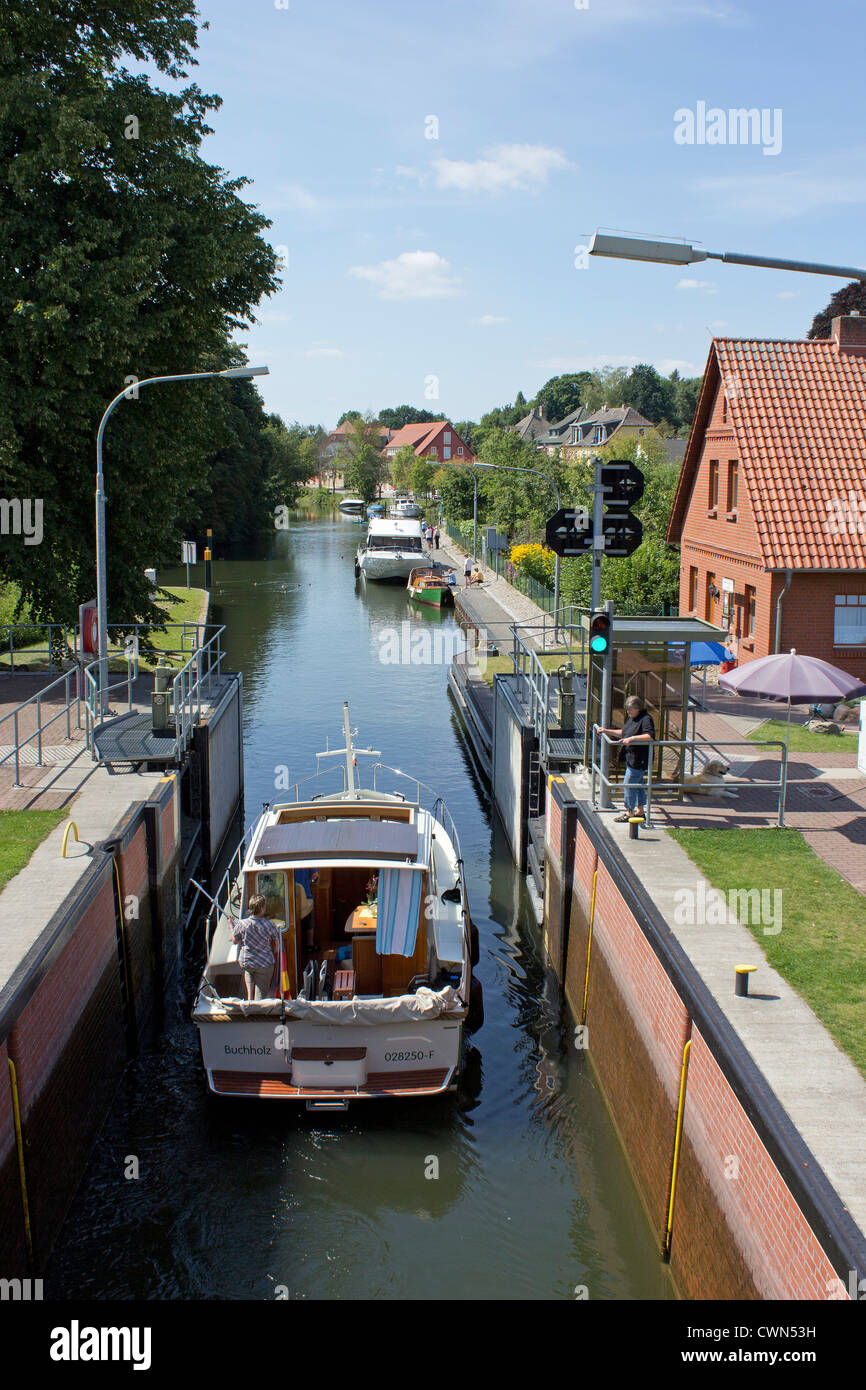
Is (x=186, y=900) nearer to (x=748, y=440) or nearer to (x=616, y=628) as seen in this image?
(x=616, y=628)

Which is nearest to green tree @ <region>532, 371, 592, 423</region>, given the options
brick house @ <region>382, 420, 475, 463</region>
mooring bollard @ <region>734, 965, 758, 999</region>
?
brick house @ <region>382, 420, 475, 463</region>

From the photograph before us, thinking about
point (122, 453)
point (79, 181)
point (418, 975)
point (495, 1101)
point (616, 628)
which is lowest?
point (495, 1101)

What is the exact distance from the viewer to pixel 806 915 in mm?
11102

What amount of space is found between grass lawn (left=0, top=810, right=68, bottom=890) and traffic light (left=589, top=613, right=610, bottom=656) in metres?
6.76

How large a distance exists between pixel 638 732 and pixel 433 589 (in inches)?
1438

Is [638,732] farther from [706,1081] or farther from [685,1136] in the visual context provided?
[706,1081]

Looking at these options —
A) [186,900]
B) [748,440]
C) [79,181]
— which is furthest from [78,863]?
[748,440]

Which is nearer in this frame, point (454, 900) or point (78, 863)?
point (78, 863)

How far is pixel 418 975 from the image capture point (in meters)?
12.0

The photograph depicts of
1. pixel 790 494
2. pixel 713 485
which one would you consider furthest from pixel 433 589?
pixel 790 494

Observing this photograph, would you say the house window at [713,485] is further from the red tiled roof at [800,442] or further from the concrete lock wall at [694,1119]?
the concrete lock wall at [694,1119]

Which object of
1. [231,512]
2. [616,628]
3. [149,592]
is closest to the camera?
[616,628]

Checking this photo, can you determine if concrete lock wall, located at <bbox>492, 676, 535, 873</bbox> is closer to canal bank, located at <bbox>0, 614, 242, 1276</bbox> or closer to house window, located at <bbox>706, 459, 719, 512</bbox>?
canal bank, located at <bbox>0, 614, 242, 1276</bbox>
